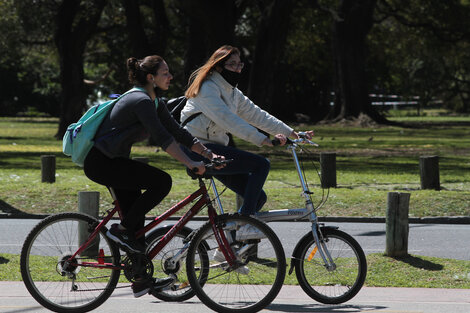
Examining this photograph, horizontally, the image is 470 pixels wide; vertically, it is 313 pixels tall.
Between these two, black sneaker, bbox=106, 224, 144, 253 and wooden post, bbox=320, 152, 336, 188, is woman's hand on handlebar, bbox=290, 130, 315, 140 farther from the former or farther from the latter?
wooden post, bbox=320, 152, 336, 188

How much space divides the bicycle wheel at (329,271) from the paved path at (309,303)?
0.28 ft

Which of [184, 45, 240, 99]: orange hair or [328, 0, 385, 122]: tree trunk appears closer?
[184, 45, 240, 99]: orange hair

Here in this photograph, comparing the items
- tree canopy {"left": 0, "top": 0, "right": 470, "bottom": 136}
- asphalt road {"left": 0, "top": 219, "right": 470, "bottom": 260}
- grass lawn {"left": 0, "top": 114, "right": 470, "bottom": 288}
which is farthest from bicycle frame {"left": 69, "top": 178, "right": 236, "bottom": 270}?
tree canopy {"left": 0, "top": 0, "right": 470, "bottom": 136}

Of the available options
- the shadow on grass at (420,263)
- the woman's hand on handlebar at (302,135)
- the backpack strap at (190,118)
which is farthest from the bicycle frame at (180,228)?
the shadow on grass at (420,263)

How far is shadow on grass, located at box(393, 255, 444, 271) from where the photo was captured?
7.81 meters

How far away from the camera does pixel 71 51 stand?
36.1 m

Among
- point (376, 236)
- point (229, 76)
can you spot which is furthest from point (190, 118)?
point (376, 236)

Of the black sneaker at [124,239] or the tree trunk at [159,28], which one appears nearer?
the black sneaker at [124,239]

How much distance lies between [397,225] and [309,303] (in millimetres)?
2232

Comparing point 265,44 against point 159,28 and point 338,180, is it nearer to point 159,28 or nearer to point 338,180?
point 159,28

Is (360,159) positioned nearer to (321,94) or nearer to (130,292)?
(130,292)

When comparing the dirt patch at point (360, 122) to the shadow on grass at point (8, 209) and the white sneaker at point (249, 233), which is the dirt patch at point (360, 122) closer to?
the shadow on grass at point (8, 209)

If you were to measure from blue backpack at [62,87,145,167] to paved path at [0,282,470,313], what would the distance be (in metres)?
1.10

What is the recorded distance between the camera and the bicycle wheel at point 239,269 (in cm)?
584
